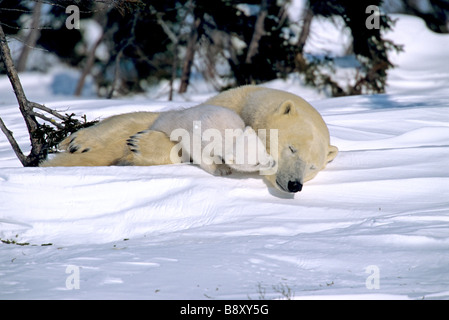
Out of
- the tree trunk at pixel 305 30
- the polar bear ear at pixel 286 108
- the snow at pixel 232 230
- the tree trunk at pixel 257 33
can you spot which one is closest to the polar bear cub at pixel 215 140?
the snow at pixel 232 230

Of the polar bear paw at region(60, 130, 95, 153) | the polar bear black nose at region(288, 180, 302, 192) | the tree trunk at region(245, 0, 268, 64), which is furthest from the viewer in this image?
the tree trunk at region(245, 0, 268, 64)

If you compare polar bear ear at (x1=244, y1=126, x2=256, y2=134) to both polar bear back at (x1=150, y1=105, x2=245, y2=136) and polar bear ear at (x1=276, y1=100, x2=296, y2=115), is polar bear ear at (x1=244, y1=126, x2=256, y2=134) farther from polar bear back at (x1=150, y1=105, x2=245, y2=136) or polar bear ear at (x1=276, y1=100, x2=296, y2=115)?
polar bear ear at (x1=276, y1=100, x2=296, y2=115)

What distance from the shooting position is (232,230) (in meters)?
3.27

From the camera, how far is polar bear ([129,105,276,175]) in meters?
3.62

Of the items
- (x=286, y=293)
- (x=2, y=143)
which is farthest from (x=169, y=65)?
(x=286, y=293)

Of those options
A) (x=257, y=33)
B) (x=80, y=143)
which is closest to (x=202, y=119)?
(x=80, y=143)

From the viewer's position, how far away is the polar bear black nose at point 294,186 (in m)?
3.44

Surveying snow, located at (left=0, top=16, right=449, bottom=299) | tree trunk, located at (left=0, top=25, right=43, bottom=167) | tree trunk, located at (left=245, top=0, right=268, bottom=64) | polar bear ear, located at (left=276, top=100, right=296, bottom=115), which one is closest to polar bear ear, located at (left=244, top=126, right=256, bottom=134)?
polar bear ear, located at (left=276, top=100, right=296, bottom=115)

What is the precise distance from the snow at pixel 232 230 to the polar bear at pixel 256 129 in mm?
169

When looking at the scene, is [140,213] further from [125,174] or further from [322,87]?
[322,87]

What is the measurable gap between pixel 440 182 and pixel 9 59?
324 cm

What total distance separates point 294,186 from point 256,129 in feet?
2.05

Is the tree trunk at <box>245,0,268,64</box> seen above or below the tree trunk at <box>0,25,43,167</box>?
below

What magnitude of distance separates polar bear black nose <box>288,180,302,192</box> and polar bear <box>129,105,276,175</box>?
23 centimetres
